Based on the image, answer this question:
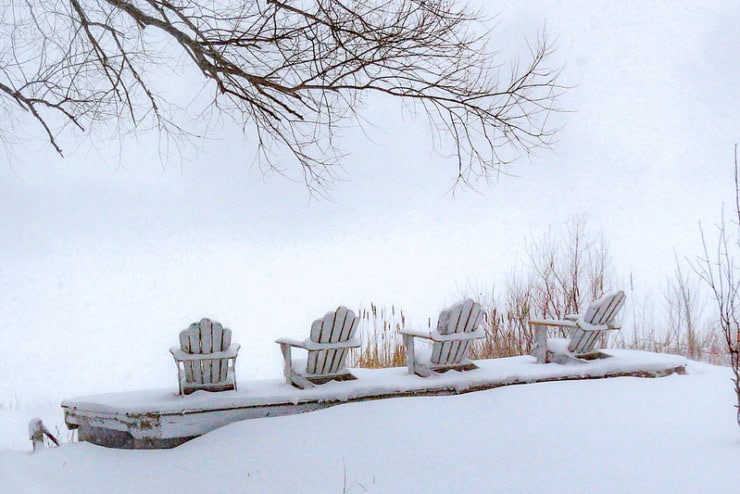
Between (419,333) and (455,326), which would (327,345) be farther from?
(455,326)

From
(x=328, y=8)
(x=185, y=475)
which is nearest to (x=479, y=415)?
(x=185, y=475)

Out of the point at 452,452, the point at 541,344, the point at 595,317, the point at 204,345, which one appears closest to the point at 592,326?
the point at 595,317

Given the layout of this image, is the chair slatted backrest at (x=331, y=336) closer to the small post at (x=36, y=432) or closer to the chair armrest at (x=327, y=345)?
the chair armrest at (x=327, y=345)

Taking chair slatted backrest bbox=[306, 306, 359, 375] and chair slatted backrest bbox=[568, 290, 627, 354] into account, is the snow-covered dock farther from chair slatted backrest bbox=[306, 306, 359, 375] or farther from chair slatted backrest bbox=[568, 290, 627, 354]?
chair slatted backrest bbox=[568, 290, 627, 354]

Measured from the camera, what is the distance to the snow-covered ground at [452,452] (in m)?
3.10

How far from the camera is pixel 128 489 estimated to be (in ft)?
11.5

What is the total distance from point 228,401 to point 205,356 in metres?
0.35

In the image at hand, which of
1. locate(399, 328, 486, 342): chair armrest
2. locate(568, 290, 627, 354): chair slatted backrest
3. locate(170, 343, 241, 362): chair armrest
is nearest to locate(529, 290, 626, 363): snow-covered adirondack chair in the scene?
locate(568, 290, 627, 354): chair slatted backrest

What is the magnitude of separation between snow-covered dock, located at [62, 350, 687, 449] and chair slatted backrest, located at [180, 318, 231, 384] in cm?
14

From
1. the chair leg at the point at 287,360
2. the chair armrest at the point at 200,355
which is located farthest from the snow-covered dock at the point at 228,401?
the chair armrest at the point at 200,355

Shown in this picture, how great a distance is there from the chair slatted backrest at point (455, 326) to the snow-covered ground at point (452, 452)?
0.43m

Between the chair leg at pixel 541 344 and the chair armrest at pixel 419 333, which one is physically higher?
the chair armrest at pixel 419 333

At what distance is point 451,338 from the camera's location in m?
4.72

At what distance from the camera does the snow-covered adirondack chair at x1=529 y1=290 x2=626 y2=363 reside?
5.23 meters
